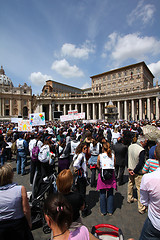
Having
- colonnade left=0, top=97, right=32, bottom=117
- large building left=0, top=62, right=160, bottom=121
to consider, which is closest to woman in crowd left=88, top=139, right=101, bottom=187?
large building left=0, top=62, right=160, bottom=121

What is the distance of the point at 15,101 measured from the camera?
6744 cm

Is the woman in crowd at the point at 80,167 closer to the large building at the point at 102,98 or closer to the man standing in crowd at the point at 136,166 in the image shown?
the man standing in crowd at the point at 136,166

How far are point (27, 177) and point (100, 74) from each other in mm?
66376

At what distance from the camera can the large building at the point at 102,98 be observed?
1777 inches

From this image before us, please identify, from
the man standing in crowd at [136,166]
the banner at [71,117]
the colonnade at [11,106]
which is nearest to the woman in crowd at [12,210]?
the man standing in crowd at [136,166]

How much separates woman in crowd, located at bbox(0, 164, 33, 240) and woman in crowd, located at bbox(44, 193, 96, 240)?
0.72 m

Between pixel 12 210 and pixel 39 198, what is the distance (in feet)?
5.73

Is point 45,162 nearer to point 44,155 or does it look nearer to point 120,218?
point 44,155

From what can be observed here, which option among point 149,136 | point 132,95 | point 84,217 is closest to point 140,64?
point 132,95

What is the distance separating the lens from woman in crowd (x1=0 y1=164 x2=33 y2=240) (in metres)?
1.91

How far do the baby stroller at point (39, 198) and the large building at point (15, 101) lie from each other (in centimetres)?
6491

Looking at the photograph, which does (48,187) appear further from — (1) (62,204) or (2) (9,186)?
(1) (62,204)

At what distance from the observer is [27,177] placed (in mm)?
6461

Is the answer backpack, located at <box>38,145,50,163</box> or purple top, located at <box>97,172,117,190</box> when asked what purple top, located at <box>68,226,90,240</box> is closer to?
purple top, located at <box>97,172,117,190</box>
